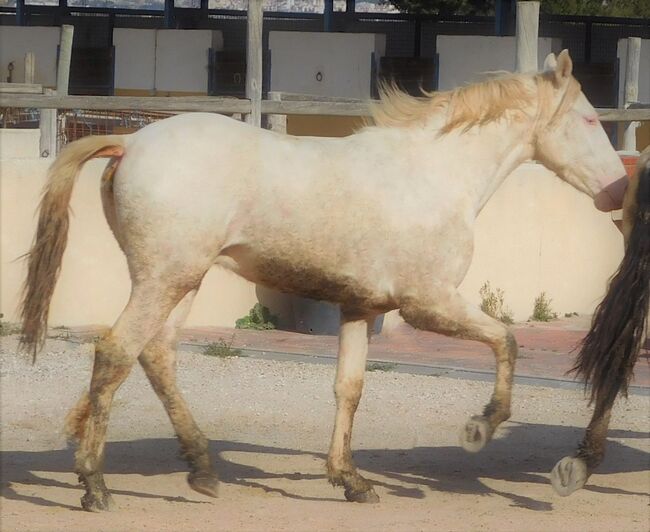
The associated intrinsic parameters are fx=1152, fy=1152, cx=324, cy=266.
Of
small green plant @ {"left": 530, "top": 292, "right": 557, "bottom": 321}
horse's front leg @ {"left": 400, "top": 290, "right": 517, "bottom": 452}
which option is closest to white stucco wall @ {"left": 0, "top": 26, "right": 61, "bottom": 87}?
small green plant @ {"left": 530, "top": 292, "right": 557, "bottom": 321}

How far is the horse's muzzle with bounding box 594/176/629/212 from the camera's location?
5.40 metres

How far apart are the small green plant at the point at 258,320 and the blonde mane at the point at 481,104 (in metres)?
4.86

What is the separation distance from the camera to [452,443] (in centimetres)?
665

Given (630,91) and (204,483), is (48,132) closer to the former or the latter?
(630,91)

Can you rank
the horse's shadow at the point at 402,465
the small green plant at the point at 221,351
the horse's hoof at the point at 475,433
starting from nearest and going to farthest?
the horse's hoof at the point at 475,433, the horse's shadow at the point at 402,465, the small green plant at the point at 221,351

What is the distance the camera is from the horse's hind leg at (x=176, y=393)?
17.1 feet

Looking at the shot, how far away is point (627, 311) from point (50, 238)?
8.40ft

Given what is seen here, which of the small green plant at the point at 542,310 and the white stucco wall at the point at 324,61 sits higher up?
the white stucco wall at the point at 324,61

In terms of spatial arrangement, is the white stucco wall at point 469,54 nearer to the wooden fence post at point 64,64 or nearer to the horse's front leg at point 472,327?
the wooden fence post at point 64,64

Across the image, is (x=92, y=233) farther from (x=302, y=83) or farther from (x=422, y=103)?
(x=302, y=83)

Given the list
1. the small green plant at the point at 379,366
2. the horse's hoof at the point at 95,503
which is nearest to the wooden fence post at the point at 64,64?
the small green plant at the point at 379,366

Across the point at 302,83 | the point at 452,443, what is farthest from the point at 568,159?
the point at 302,83

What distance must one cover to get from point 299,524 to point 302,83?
13.8 meters

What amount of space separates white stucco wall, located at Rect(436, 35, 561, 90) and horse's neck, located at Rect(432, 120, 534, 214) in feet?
39.2
